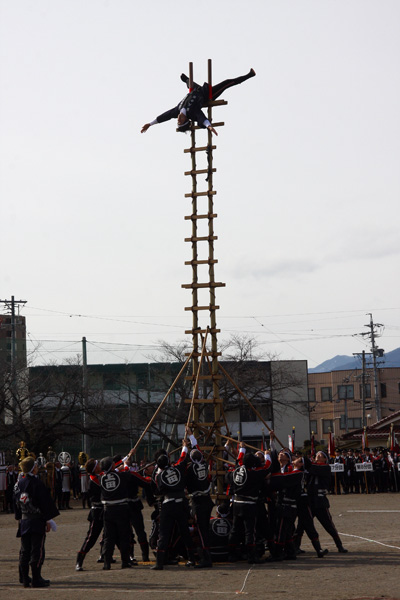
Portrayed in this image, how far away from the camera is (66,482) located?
112ft

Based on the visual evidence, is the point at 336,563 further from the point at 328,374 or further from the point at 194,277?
the point at 328,374

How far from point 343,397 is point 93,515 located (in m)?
75.3

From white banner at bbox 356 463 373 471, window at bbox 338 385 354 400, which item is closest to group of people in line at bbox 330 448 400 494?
white banner at bbox 356 463 373 471

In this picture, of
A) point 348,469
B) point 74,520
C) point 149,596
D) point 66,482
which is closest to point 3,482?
point 66,482

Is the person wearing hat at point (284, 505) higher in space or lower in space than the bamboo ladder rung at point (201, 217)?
lower

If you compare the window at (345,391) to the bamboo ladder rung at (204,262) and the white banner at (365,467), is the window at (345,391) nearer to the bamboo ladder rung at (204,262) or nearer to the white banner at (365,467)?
the white banner at (365,467)

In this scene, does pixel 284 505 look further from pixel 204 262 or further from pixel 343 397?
pixel 343 397

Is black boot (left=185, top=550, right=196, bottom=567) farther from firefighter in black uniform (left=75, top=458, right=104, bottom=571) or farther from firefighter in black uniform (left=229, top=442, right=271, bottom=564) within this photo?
firefighter in black uniform (left=75, top=458, right=104, bottom=571)

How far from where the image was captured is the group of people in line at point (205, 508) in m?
14.1

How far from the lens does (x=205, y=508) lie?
1424cm

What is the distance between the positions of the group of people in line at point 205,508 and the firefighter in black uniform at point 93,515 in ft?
0.05

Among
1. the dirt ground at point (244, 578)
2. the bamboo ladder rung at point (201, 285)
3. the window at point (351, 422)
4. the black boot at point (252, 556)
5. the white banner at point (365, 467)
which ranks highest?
the bamboo ladder rung at point (201, 285)

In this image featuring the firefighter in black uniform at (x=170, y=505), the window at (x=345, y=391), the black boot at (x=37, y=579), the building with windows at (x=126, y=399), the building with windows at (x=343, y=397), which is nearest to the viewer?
the black boot at (x=37, y=579)

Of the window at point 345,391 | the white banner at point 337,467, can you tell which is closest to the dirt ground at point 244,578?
the white banner at point 337,467
